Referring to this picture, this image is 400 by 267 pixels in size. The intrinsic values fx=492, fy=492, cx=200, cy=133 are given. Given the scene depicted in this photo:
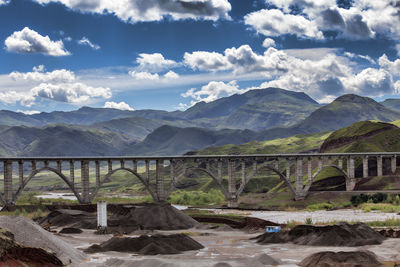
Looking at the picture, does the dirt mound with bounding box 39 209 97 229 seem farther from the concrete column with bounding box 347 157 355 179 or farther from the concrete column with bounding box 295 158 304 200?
the concrete column with bounding box 347 157 355 179

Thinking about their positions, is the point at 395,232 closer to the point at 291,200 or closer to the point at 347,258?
the point at 347,258

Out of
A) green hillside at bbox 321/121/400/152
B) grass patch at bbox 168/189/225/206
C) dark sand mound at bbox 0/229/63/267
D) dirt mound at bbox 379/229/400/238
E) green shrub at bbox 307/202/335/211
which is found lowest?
grass patch at bbox 168/189/225/206

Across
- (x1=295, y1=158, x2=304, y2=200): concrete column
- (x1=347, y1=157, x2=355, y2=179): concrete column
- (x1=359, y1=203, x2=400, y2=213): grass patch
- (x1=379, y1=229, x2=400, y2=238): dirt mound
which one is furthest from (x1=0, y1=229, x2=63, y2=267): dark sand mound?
(x1=347, y1=157, x2=355, y2=179): concrete column

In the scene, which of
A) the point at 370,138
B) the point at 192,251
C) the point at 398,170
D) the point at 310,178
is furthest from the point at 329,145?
the point at 192,251

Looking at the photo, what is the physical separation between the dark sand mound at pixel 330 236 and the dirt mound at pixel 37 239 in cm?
2104

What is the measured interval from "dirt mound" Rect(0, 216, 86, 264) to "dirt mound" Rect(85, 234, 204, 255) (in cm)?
465

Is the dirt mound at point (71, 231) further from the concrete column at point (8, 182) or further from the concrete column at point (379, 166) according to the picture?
the concrete column at point (379, 166)

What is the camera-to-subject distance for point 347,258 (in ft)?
124

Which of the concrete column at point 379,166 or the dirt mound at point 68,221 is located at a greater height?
the concrete column at point 379,166

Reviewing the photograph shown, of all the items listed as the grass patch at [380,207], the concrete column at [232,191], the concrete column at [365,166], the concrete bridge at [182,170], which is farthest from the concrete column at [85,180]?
the concrete column at [365,166]

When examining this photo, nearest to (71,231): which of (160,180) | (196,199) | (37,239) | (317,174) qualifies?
(37,239)

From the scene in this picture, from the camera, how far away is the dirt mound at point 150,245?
46156 millimetres

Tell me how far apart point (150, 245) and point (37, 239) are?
1048 cm

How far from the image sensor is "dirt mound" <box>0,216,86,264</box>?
40.4 metres
